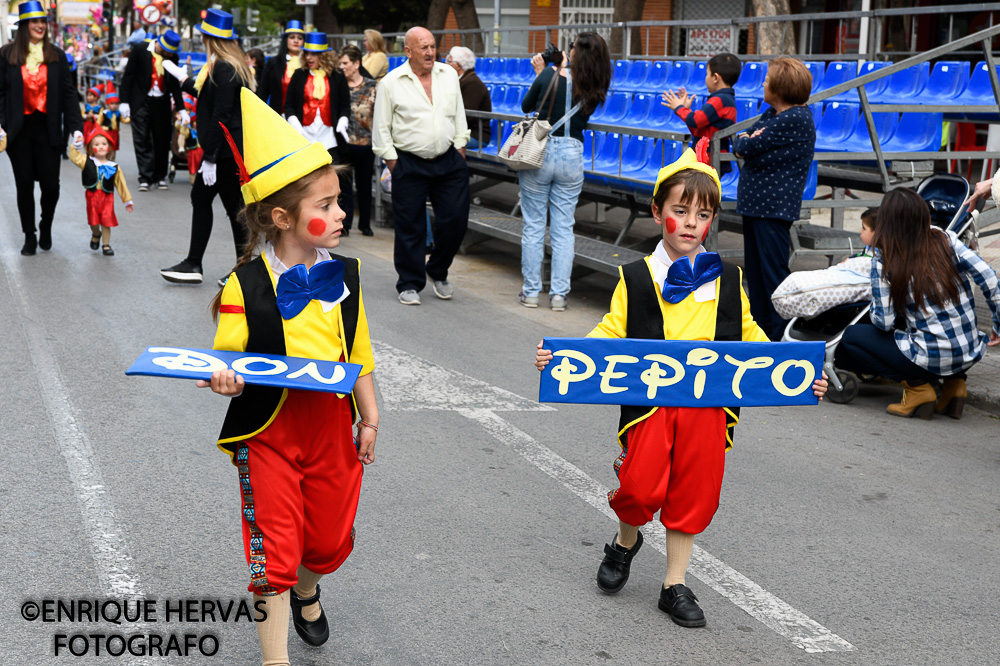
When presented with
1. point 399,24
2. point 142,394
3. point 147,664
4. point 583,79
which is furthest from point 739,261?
point 399,24

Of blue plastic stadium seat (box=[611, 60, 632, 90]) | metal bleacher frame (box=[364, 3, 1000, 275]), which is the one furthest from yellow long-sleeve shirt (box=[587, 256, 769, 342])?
blue plastic stadium seat (box=[611, 60, 632, 90])

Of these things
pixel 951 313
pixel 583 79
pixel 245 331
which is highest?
pixel 583 79

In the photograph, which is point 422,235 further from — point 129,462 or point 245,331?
point 245,331

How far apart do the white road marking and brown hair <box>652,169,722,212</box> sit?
4.76ft

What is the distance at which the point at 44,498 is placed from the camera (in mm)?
4730

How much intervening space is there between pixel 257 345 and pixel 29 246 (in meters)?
8.03

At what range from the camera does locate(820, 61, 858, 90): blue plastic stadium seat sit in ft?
37.2

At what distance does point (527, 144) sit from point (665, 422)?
532cm

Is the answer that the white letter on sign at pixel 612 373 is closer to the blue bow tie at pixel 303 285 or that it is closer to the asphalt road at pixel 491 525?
the asphalt road at pixel 491 525

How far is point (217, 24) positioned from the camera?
28.8 feet

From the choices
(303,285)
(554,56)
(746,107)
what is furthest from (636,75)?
(303,285)

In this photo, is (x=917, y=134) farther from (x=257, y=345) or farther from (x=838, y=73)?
(x=257, y=345)

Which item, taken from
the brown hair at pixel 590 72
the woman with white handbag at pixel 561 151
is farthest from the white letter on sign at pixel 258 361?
the brown hair at pixel 590 72

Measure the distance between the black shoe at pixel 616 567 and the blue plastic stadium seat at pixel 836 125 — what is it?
7.23 metres
